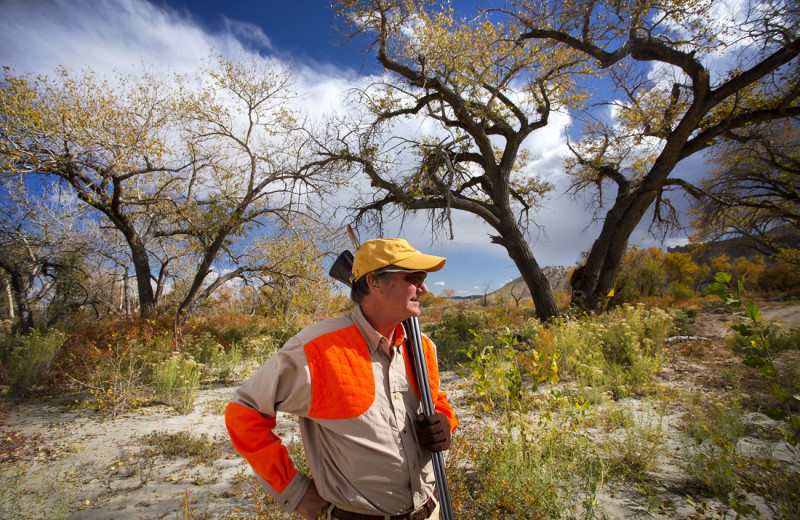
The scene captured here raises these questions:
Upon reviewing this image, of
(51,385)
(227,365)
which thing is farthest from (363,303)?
(51,385)

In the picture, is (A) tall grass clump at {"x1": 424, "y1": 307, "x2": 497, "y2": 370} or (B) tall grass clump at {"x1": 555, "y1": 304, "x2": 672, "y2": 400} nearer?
(B) tall grass clump at {"x1": 555, "y1": 304, "x2": 672, "y2": 400}

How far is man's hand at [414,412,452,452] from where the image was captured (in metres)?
1.71

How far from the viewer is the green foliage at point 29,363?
6.29 metres

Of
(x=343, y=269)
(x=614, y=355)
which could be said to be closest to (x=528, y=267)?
(x=614, y=355)

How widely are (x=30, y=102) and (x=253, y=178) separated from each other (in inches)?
224

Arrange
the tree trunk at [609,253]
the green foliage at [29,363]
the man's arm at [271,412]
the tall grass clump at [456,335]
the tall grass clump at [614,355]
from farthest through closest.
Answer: the tree trunk at [609,253], the tall grass clump at [456,335], the green foliage at [29,363], the tall grass clump at [614,355], the man's arm at [271,412]

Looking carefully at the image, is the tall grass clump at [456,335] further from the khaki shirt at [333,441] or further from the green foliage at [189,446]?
the khaki shirt at [333,441]

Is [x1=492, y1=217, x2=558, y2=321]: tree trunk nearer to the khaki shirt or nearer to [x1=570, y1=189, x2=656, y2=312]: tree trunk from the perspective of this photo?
[x1=570, y1=189, x2=656, y2=312]: tree trunk

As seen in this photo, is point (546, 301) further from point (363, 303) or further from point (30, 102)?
point (30, 102)

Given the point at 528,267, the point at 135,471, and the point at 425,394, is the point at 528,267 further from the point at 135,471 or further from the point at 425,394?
the point at 135,471

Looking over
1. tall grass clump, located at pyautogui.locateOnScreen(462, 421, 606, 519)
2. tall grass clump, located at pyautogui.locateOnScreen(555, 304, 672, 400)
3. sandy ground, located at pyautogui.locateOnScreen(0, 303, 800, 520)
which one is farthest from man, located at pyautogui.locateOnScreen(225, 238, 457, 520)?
tall grass clump, located at pyautogui.locateOnScreen(555, 304, 672, 400)

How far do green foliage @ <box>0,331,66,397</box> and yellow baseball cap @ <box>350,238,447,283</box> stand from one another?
795 cm

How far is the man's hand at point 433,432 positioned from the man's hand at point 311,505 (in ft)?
1.68

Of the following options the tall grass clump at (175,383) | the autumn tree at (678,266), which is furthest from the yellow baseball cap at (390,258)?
the autumn tree at (678,266)
